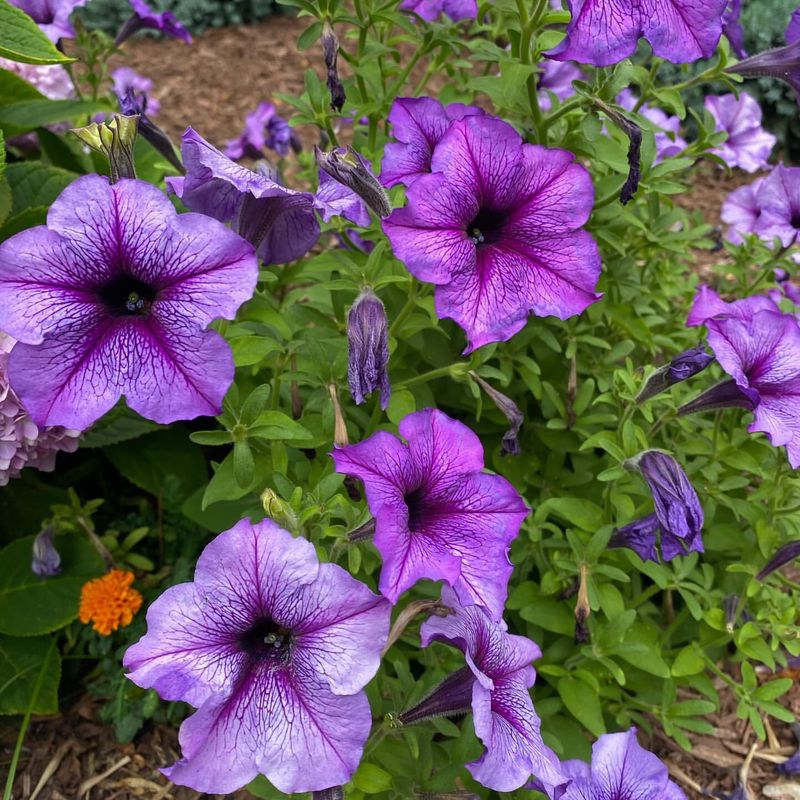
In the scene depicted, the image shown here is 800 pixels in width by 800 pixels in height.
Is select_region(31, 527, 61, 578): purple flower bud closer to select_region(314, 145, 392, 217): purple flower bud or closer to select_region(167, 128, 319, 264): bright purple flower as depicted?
select_region(167, 128, 319, 264): bright purple flower

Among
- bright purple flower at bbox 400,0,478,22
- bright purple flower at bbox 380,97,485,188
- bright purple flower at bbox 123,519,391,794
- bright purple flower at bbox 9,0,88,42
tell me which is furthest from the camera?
bright purple flower at bbox 9,0,88,42

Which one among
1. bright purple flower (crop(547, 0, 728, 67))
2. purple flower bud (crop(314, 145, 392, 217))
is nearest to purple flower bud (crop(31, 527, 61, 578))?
purple flower bud (crop(314, 145, 392, 217))


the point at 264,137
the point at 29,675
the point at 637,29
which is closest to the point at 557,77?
the point at 264,137

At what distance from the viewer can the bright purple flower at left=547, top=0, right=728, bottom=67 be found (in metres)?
1.36

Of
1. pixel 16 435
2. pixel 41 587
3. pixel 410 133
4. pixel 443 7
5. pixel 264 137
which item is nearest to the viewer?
pixel 410 133

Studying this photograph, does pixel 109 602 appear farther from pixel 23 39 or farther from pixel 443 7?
pixel 443 7

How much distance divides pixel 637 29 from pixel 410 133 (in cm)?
48

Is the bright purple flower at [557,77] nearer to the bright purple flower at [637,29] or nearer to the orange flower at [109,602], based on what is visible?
the bright purple flower at [637,29]

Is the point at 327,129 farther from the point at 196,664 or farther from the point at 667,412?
the point at 196,664

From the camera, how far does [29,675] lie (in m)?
2.09

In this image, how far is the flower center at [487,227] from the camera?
1.56 m

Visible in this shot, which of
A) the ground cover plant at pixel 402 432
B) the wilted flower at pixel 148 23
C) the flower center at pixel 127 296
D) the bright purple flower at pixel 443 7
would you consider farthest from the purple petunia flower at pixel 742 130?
the flower center at pixel 127 296

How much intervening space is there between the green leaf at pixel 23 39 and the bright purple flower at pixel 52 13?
24.3 inches

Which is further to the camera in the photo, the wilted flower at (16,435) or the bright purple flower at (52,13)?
the bright purple flower at (52,13)
